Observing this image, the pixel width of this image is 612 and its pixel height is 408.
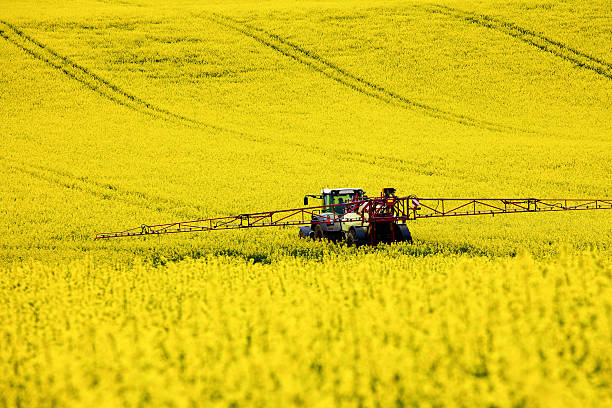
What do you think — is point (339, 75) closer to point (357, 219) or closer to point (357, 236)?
point (357, 219)

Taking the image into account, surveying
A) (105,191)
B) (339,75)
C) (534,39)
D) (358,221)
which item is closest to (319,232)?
(358,221)

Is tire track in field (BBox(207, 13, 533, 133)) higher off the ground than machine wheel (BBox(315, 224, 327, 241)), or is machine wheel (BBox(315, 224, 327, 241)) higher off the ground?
tire track in field (BBox(207, 13, 533, 133))

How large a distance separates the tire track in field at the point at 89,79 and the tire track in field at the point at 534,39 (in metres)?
19.6

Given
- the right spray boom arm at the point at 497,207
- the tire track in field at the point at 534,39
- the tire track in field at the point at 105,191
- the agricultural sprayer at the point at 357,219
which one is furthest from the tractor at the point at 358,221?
the tire track in field at the point at 534,39

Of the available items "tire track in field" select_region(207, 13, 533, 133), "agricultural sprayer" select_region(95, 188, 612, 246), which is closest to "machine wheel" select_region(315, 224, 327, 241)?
"agricultural sprayer" select_region(95, 188, 612, 246)

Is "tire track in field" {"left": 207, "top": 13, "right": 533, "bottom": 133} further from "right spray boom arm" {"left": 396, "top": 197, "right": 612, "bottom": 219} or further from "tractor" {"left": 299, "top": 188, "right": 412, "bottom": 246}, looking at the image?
"tractor" {"left": 299, "top": 188, "right": 412, "bottom": 246}

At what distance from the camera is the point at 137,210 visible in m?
22.8

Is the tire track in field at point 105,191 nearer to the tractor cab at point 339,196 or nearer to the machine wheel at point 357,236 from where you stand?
the tractor cab at point 339,196

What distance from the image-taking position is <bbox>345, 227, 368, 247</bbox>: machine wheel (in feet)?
52.9

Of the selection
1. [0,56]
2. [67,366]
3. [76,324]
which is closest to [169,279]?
[76,324]

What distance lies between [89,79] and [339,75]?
44.6 feet

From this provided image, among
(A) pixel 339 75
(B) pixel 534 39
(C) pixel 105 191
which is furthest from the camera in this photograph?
(B) pixel 534 39

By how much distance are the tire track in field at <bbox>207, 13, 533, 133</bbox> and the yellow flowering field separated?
0.16 m

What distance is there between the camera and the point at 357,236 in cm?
1616
